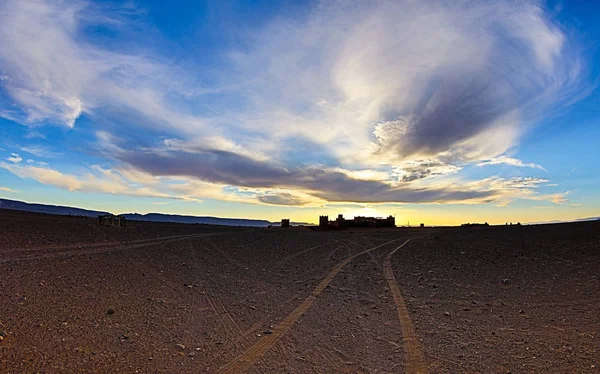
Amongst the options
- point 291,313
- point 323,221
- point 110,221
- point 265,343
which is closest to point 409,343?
point 265,343

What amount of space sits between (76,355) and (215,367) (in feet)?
7.27

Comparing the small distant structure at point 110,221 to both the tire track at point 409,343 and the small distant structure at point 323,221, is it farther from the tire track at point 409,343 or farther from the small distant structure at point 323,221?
the tire track at point 409,343

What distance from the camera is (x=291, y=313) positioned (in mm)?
9141

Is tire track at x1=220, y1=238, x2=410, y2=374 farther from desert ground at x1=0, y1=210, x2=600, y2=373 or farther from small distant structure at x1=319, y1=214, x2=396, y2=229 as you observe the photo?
small distant structure at x1=319, y1=214, x2=396, y2=229

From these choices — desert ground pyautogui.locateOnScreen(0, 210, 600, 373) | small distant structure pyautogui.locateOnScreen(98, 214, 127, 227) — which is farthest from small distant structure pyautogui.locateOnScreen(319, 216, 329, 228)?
desert ground pyautogui.locateOnScreen(0, 210, 600, 373)

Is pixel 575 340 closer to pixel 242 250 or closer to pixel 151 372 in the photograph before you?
pixel 151 372

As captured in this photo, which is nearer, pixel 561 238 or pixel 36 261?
pixel 36 261

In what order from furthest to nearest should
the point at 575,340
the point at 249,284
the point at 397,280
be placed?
the point at 397,280 < the point at 249,284 < the point at 575,340

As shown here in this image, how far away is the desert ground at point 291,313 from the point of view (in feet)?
20.5

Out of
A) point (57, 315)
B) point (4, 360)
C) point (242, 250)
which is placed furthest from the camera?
point (242, 250)

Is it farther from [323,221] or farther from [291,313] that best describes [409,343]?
[323,221]

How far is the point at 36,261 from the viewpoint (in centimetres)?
1296

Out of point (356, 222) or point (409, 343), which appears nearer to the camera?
point (409, 343)

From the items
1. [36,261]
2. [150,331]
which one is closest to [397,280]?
[150,331]
